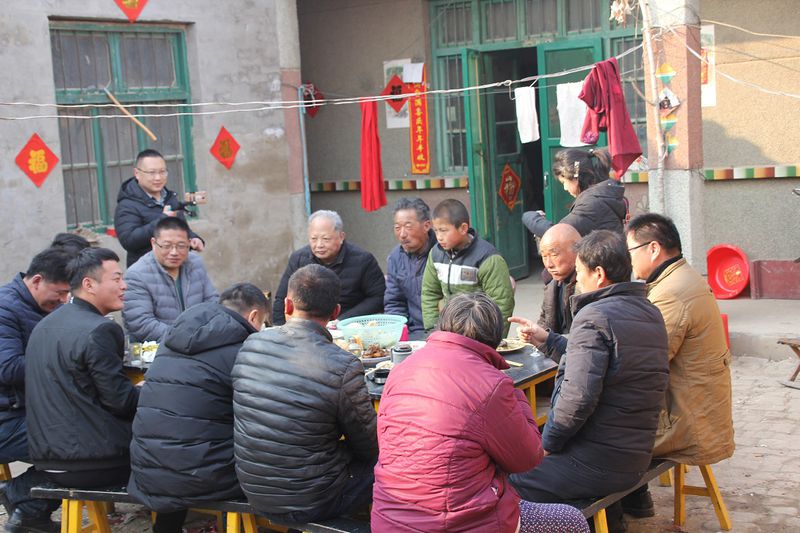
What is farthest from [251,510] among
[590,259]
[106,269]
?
[590,259]

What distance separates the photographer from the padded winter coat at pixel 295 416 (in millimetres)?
3967

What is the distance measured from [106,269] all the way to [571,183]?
3.03m

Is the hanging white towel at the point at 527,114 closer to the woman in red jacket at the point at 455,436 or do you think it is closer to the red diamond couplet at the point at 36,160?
the red diamond couplet at the point at 36,160

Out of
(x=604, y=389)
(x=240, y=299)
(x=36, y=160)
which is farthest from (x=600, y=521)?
(x=36, y=160)

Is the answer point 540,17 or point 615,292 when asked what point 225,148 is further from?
point 615,292

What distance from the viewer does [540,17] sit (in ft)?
34.9

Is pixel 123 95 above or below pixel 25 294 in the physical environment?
above

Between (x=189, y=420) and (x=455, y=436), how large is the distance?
140 cm

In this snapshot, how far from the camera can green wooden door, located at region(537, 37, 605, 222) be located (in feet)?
34.4

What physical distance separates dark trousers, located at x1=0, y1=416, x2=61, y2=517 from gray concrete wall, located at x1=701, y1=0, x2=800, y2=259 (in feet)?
22.5

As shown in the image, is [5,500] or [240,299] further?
[5,500]

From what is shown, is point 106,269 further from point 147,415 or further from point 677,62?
point 677,62

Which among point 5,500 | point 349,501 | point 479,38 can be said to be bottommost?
point 5,500

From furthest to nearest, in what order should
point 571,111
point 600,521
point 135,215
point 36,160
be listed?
point 571,111
point 36,160
point 135,215
point 600,521
